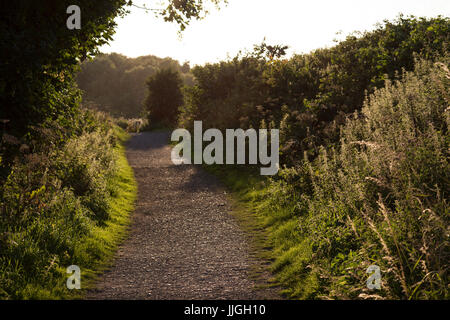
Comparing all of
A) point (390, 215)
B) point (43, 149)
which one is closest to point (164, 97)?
point (43, 149)

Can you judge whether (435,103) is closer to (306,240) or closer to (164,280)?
(306,240)

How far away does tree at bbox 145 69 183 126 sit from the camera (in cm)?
3500

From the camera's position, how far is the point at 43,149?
785cm

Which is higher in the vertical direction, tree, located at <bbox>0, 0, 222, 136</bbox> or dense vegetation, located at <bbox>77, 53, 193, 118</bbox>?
dense vegetation, located at <bbox>77, 53, 193, 118</bbox>

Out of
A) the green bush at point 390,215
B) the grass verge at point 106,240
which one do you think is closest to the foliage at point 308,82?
the green bush at point 390,215

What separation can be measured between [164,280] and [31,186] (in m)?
3.52

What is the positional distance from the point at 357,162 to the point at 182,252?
146 inches

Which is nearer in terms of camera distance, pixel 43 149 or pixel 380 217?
pixel 380 217

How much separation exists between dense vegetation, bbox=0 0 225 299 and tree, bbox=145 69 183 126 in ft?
86.9

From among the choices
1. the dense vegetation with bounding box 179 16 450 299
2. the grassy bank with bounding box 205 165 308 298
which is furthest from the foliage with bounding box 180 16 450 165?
the grassy bank with bounding box 205 165 308 298

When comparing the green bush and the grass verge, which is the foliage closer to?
the green bush

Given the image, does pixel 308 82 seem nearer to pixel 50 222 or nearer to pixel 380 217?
pixel 380 217

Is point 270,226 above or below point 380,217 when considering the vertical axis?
below
